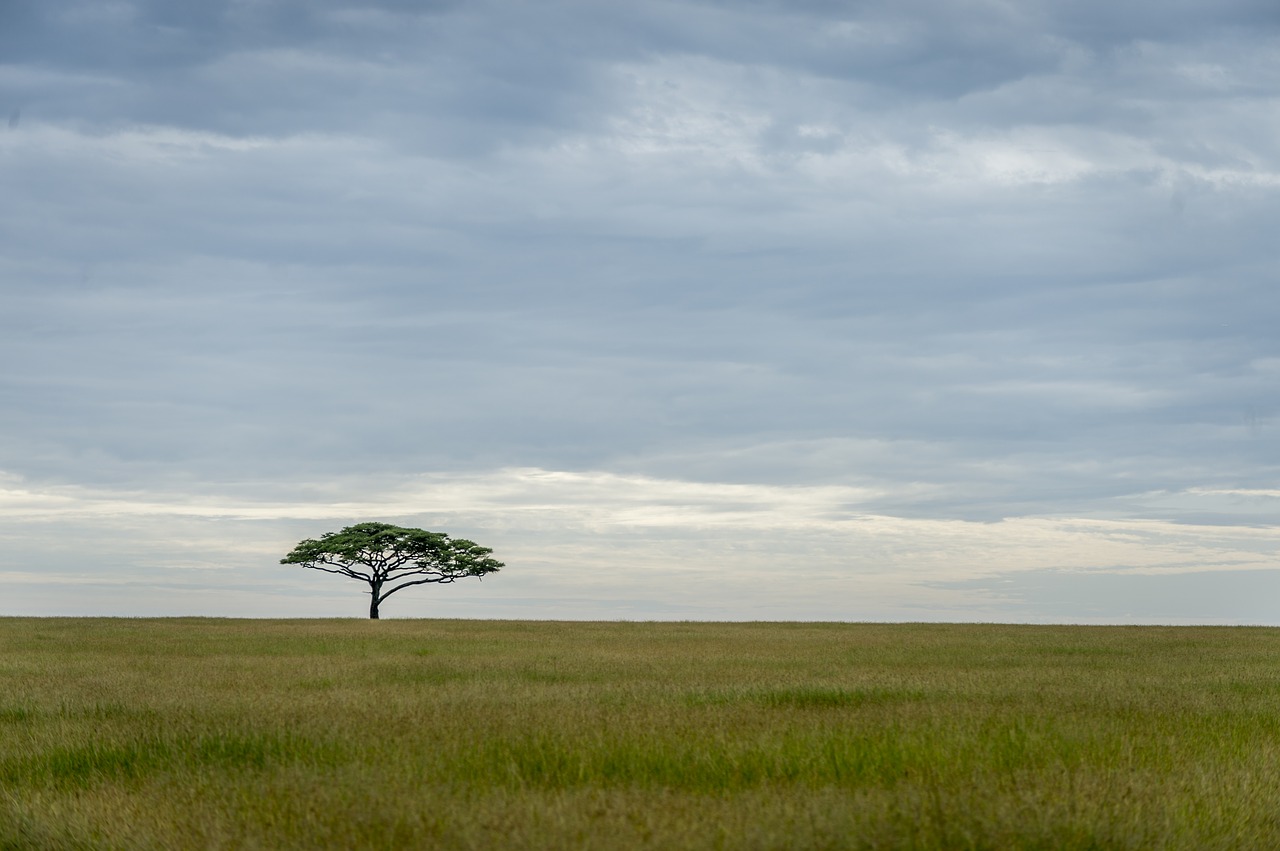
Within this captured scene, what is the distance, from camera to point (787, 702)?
13.4m

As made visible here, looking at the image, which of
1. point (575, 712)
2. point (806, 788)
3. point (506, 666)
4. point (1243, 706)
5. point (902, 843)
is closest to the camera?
point (902, 843)

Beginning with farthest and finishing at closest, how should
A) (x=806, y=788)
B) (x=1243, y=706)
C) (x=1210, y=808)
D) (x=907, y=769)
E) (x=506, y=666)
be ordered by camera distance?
(x=506, y=666) < (x=1243, y=706) < (x=907, y=769) < (x=806, y=788) < (x=1210, y=808)

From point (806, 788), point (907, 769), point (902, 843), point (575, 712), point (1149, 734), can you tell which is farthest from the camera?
point (575, 712)

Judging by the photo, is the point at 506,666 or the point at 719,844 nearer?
the point at 719,844

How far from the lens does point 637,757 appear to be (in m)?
8.66

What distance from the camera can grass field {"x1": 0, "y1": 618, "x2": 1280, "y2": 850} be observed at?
6.22m

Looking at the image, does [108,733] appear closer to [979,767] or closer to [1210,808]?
[979,767]

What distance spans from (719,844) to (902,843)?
93cm

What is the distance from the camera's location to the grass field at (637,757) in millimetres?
6222

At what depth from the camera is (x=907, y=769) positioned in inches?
313

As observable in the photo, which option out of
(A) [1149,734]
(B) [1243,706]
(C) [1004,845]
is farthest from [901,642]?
(C) [1004,845]

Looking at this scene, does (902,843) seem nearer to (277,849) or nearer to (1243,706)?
(277,849)

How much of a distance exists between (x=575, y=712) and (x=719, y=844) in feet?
19.4

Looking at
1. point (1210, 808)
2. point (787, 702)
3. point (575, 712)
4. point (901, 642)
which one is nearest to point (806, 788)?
point (1210, 808)
